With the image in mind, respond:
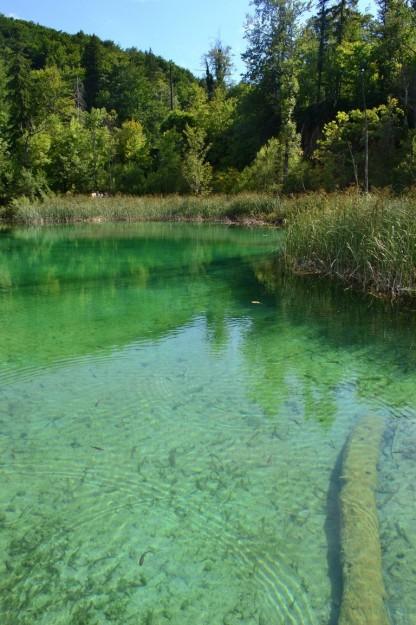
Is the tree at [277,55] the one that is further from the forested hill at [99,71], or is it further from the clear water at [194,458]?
the clear water at [194,458]

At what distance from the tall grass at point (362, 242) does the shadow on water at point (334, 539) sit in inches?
200

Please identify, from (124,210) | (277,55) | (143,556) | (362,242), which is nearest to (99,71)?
(277,55)

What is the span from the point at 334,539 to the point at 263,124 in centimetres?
3540

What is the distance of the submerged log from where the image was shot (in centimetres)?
212

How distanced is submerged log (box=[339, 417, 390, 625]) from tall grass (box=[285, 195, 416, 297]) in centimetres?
456

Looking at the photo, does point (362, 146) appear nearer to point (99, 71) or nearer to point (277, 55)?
point (277, 55)

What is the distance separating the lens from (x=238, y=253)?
1444cm

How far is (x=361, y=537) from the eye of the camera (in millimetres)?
2568

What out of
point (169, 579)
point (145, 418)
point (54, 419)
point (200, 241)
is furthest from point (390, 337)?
point (200, 241)

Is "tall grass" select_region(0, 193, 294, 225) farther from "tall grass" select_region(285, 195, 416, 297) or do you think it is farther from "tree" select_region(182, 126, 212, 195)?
"tall grass" select_region(285, 195, 416, 297)

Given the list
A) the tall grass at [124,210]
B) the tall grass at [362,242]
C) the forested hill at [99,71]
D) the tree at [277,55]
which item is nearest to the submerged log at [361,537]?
the tall grass at [362,242]

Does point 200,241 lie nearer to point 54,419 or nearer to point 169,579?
point 54,419

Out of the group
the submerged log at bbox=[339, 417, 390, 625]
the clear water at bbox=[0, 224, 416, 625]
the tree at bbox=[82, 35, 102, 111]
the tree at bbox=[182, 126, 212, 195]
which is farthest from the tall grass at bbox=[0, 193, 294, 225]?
the tree at bbox=[82, 35, 102, 111]

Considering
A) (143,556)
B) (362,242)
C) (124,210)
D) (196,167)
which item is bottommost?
(143,556)
